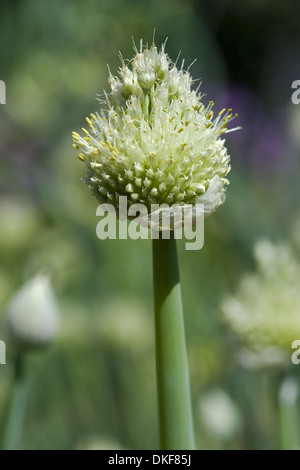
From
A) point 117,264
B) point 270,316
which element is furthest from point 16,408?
point 117,264

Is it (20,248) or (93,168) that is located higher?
(20,248)

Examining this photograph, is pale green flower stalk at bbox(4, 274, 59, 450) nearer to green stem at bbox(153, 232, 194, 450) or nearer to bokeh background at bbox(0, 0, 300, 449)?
bokeh background at bbox(0, 0, 300, 449)

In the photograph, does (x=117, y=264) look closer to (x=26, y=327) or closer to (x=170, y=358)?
(x=26, y=327)

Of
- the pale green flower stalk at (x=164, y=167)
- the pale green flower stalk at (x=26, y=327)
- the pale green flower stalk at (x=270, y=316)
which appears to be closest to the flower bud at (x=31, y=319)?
the pale green flower stalk at (x=26, y=327)

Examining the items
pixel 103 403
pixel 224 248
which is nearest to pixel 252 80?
pixel 224 248

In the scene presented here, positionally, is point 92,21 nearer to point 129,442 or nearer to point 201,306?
point 201,306
